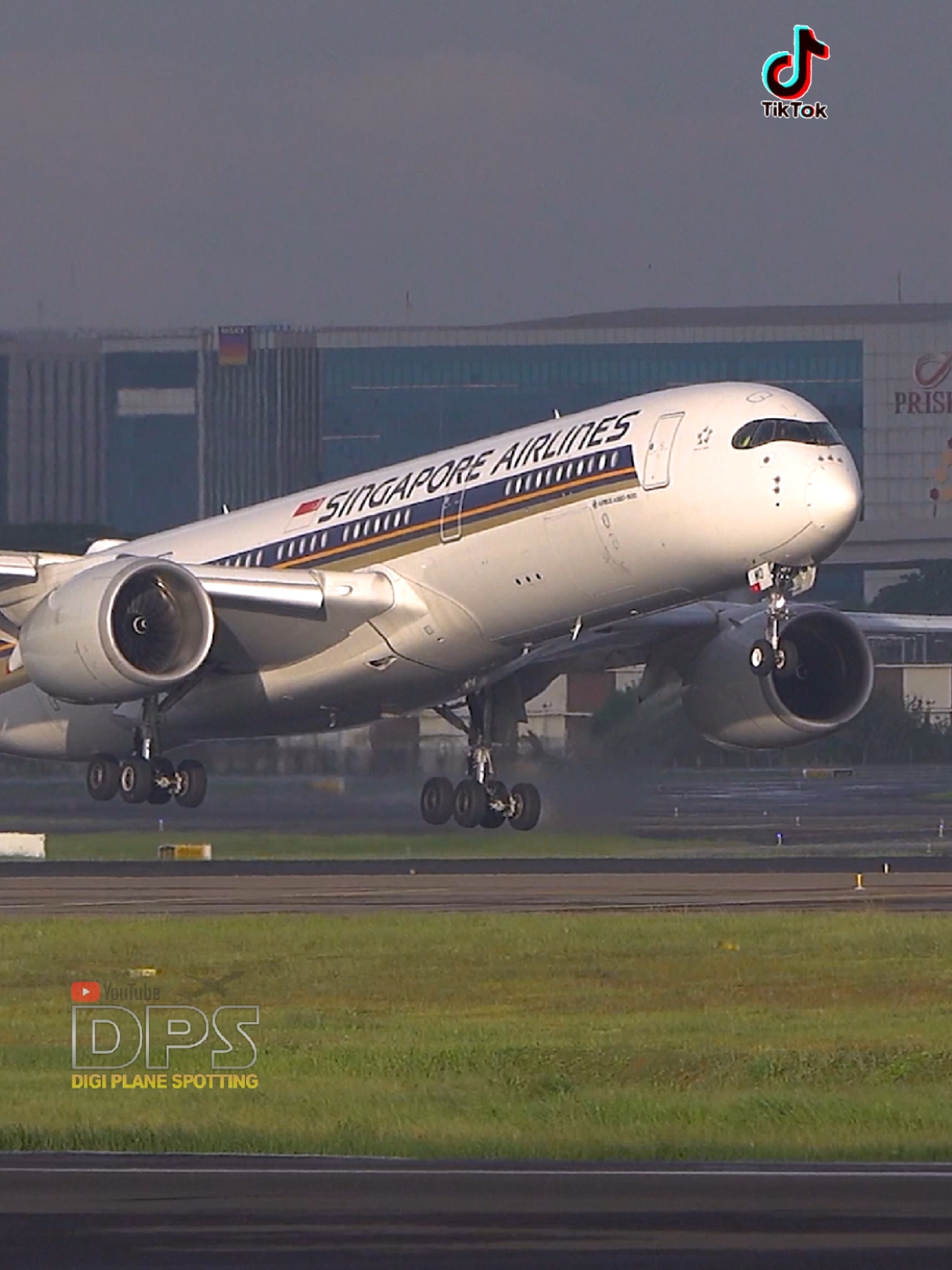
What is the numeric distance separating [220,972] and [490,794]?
57.7ft

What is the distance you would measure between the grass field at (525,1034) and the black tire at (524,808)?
11.3 metres

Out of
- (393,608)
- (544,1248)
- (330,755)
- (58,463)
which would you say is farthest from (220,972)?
(58,463)

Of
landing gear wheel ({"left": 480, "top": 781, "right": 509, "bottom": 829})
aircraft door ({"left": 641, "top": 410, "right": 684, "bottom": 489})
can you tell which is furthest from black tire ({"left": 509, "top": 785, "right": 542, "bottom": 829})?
aircraft door ({"left": 641, "top": 410, "right": 684, "bottom": 489})

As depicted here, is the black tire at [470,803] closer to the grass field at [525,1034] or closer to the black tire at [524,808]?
the black tire at [524,808]

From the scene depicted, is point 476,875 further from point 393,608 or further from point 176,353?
point 176,353

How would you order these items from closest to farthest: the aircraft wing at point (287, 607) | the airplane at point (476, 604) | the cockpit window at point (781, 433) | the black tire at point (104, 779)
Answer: the cockpit window at point (781, 433) → the airplane at point (476, 604) → the aircraft wing at point (287, 607) → the black tire at point (104, 779)

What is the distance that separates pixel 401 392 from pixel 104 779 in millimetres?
110679


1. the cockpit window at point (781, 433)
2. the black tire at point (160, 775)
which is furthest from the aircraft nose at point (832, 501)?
the black tire at point (160, 775)

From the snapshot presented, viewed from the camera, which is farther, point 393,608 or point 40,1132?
point 393,608

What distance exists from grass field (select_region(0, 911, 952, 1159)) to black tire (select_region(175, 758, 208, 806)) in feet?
33.1

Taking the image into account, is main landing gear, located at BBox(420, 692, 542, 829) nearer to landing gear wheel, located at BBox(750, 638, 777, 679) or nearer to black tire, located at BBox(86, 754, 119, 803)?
black tire, located at BBox(86, 754, 119, 803)

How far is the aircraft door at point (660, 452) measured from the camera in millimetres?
37844

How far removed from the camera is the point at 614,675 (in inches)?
2199

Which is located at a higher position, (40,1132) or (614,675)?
(614,675)
